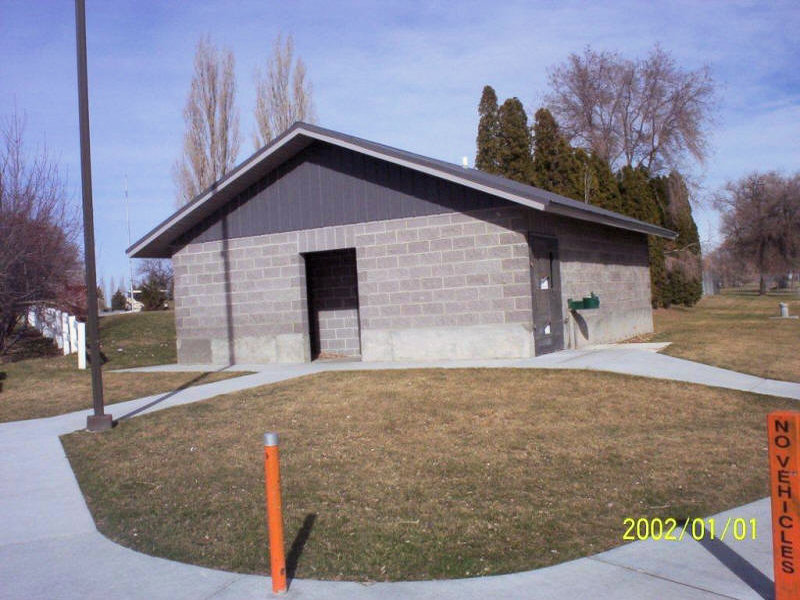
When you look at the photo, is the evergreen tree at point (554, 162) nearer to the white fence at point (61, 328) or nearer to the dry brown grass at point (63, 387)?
the white fence at point (61, 328)

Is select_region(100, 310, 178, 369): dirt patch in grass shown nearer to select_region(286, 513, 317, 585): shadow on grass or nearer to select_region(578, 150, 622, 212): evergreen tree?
select_region(286, 513, 317, 585): shadow on grass

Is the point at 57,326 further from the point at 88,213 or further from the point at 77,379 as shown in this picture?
the point at 88,213

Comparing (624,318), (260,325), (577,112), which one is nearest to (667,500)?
(260,325)

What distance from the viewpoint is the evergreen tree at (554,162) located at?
31750 millimetres

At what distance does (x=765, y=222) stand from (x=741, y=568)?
54.9 meters

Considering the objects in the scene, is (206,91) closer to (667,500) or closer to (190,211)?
(190,211)

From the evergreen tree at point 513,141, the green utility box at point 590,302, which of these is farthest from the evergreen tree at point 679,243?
the green utility box at point 590,302

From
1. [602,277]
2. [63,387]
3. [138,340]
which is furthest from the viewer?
[138,340]

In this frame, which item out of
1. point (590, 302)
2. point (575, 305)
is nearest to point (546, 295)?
point (575, 305)

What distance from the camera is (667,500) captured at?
633 cm

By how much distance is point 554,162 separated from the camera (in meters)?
33.4

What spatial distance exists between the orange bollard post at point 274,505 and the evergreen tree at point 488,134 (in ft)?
101

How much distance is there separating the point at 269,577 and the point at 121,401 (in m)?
8.47

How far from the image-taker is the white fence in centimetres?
1742
